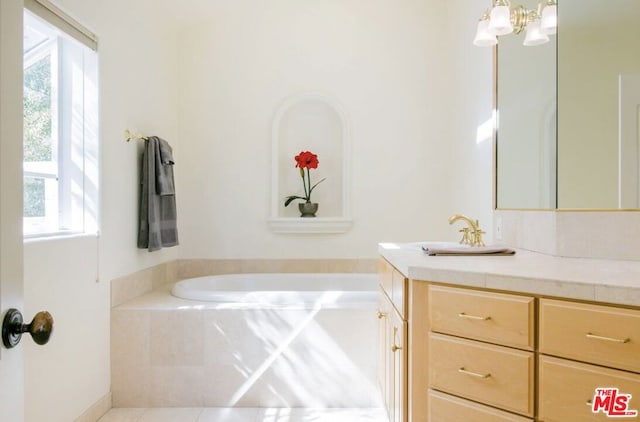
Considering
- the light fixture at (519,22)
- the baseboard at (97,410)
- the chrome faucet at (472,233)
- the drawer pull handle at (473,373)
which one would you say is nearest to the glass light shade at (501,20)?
the light fixture at (519,22)

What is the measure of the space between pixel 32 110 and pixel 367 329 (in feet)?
6.61

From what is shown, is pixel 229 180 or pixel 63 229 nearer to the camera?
pixel 63 229

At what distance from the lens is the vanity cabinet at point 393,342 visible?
1.44 m

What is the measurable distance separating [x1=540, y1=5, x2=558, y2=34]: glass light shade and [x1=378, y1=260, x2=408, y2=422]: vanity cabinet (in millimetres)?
1197

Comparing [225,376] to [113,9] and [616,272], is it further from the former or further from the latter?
[113,9]

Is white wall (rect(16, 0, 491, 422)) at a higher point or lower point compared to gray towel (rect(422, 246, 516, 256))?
higher

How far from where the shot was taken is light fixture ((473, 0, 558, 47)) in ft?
5.62

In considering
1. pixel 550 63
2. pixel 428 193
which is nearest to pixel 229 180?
pixel 428 193

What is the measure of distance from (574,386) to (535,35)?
1475mm

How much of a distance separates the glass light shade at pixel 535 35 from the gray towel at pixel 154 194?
7.50 feet

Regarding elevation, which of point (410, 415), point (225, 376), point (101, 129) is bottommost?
point (225, 376)

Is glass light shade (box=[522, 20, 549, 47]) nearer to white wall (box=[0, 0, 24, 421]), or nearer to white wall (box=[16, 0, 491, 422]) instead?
white wall (box=[16, 0, 491, 422])

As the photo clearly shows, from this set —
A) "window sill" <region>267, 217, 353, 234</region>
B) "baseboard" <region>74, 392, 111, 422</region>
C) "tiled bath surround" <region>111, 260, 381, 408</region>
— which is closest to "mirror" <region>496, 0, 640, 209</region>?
"tiled bath surround" <region>111, 260, 381, 408</region>

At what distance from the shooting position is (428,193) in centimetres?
332
